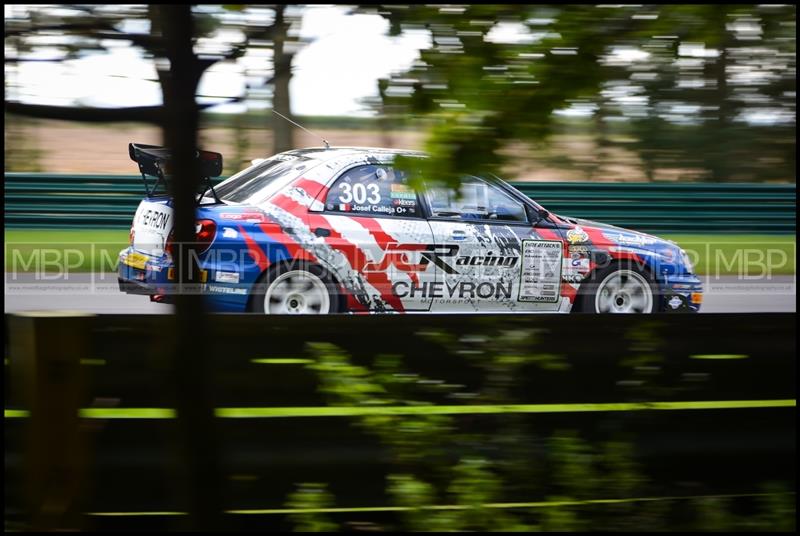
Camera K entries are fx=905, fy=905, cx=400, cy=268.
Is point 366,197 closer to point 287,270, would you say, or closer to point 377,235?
point 377,235

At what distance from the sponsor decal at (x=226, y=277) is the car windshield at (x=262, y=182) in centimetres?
55

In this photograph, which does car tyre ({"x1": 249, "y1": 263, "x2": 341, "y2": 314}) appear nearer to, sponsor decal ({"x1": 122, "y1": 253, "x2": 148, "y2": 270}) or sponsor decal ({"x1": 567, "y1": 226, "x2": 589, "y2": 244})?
sponsor decal ({"x1": 122, "y1": 253, "x2": 148, "y2": 270})

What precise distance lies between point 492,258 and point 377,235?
0.96 meters

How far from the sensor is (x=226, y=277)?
6.88 metres

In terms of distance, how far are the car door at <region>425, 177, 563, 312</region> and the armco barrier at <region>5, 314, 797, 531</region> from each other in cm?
Answer: 342

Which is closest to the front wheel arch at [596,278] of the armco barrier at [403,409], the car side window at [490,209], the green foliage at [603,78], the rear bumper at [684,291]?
the rear bumper at [684,291]

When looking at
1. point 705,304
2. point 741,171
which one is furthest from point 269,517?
point 705,304

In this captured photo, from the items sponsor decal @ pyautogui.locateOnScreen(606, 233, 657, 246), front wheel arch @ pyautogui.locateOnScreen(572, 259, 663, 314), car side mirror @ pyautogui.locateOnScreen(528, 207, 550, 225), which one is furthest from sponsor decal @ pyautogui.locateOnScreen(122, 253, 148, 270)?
sponsor decal @ pyautogui.locateOnScreen(606, 233, 657, 246)

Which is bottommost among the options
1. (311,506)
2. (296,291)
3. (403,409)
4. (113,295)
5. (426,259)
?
(311,506)

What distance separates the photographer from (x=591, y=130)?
319cm

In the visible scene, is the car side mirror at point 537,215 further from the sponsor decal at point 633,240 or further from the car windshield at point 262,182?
the car windshield at point 262,182

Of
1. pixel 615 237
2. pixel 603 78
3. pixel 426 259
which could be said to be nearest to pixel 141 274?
pixel 426 259

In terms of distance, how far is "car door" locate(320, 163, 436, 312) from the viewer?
7.16m

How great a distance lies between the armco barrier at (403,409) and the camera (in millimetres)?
3277
